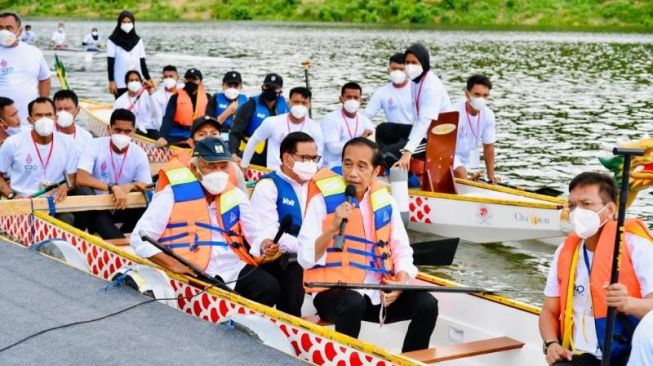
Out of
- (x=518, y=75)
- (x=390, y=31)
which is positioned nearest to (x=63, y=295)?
(x=518, y=75)

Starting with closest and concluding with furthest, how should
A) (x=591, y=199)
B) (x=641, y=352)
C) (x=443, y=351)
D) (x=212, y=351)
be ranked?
(x=641, y=352) < (x=591, y=199) < (x=212, y=351) < (x=443, y=351)

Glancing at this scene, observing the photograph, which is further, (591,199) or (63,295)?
(63,295)

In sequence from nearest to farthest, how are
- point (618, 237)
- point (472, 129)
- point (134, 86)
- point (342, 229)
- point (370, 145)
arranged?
point (618, 237) → point (342, 229) → point (370, 145) → point (472, 129) → point (134, 86)

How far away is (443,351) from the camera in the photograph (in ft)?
19.3

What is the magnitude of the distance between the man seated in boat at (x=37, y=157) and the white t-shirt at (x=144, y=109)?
5676 mm

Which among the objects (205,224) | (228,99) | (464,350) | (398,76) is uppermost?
(398,76)

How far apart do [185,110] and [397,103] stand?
3747 millimetres

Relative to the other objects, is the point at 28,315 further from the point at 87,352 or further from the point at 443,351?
the point at 443,351

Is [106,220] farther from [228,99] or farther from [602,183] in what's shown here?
[228,99]

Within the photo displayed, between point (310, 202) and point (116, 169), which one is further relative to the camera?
point (116, 169)

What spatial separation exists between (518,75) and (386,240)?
2770 cm

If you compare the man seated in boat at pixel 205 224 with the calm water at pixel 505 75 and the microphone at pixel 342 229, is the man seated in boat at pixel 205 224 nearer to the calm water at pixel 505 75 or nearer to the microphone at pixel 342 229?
the microphone at pixel 342 229

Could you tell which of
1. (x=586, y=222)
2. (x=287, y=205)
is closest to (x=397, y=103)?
(x=287, y=205)

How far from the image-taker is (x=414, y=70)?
1081 cm
